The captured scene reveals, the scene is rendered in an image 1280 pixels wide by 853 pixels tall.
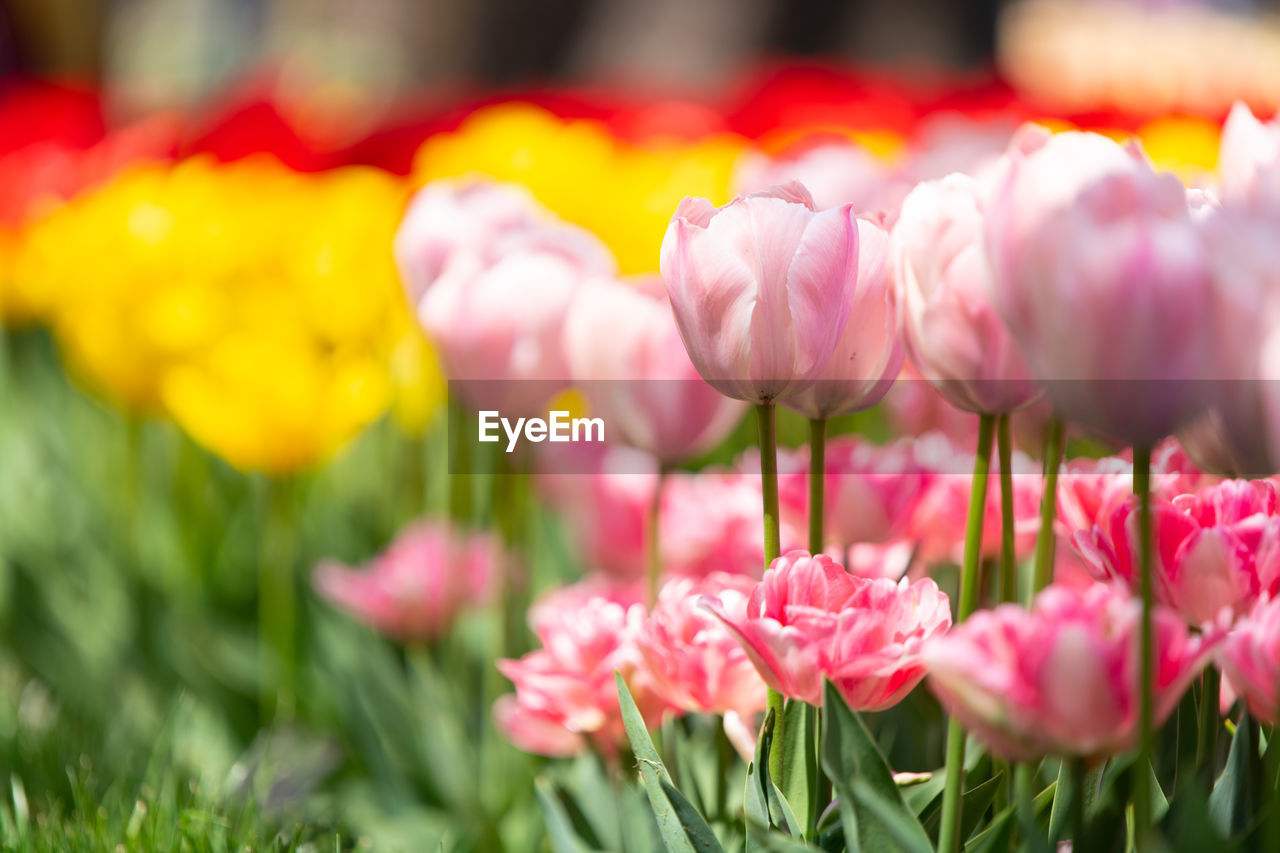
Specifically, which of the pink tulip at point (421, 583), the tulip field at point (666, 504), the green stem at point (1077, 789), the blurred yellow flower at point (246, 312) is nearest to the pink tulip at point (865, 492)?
the tulip field at point (666, 504)

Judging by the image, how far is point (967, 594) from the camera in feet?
1.73

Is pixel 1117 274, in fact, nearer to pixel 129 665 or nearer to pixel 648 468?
pixel 648 468

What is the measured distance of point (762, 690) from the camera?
0.56 m

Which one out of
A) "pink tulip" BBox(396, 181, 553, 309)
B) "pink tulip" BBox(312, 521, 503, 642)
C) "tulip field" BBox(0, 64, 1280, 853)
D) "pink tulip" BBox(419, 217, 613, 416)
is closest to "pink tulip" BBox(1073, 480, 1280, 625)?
"tulip field" BBox(0, 64, 1280, 853)

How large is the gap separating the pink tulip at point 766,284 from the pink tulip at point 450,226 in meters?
0.38

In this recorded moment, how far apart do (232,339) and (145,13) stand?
25.5 feet

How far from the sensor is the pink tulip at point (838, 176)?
75cm

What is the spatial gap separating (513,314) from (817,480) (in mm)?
294

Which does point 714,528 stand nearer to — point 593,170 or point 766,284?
point 766,284

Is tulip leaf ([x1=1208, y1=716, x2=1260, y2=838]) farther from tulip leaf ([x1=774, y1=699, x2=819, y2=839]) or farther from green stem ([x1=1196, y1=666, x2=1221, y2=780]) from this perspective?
tulip leaf ([x1=774, y1=699, x2=819, y2=839])

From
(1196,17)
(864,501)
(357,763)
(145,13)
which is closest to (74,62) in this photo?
(145,13)

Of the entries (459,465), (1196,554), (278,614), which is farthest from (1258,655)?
(278,614)

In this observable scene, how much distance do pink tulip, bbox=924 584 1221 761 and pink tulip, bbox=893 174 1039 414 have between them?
0.11 m

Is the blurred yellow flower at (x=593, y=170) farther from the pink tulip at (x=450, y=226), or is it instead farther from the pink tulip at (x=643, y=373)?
the pink tulip at (x=643, y=373)
